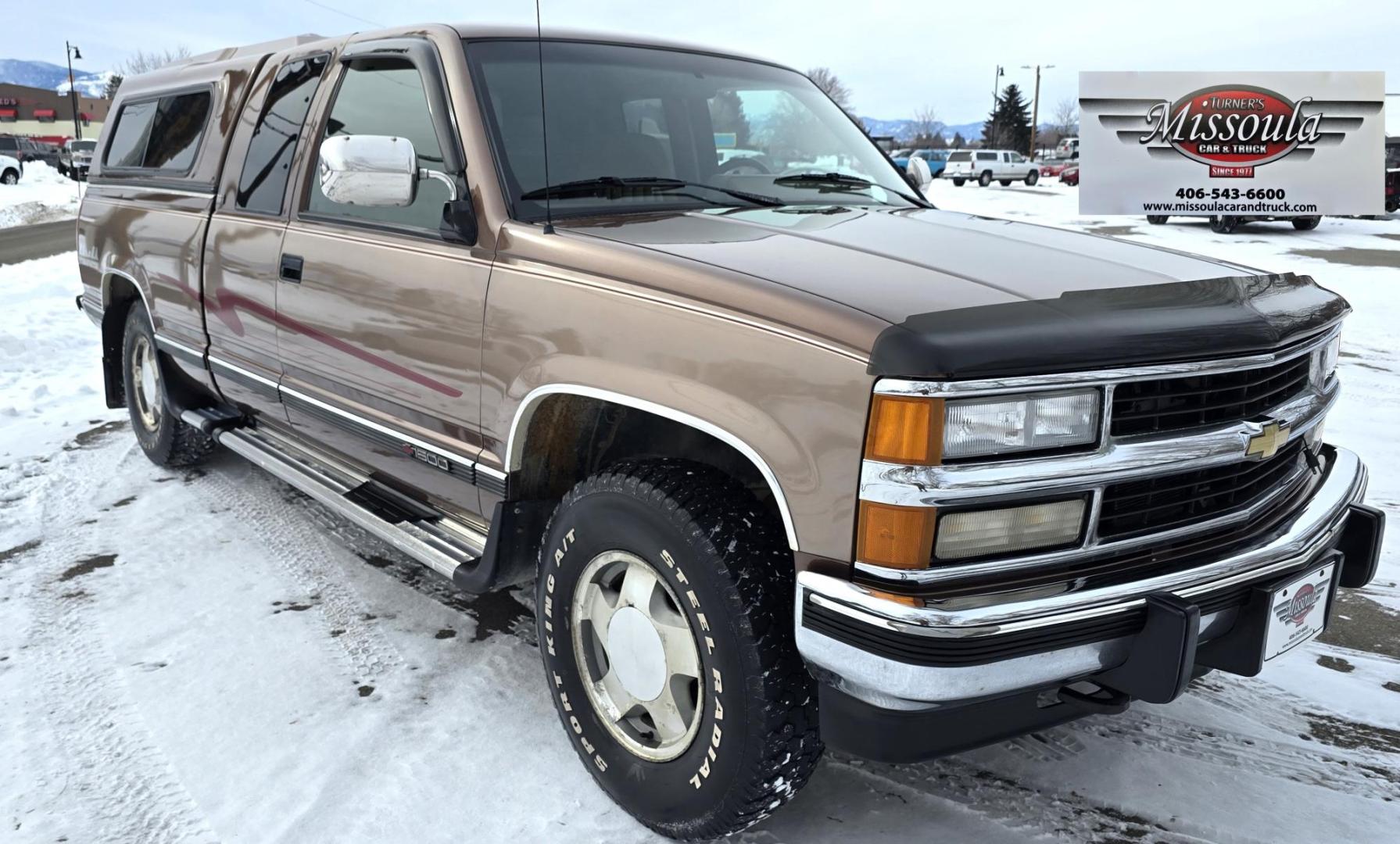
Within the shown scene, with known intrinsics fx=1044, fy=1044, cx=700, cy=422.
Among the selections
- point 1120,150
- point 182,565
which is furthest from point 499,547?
point 1120,150

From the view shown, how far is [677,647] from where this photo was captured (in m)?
2.27

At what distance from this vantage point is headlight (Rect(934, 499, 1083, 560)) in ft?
6.02

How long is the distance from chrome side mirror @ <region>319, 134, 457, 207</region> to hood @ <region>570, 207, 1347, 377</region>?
484 millimetres

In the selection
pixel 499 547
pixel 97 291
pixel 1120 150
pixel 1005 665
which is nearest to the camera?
pixel 1005 665

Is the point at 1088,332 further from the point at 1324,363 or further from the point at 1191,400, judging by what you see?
the point at 1324,363

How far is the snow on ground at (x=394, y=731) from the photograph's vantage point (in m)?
2.46

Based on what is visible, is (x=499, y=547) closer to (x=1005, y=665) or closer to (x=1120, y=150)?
(x=1005, y=665)

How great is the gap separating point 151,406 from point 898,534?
4588mm

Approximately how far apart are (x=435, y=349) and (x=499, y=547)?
0.58m

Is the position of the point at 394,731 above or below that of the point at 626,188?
below

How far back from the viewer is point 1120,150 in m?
18.2

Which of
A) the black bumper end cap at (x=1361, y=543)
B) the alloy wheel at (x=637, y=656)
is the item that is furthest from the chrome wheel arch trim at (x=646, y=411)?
the black bumper end cap at (x=1361, y=543)

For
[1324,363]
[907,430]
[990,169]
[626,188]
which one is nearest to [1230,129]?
[1324,363]

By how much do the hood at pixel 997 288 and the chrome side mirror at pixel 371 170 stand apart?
48 centimetres
